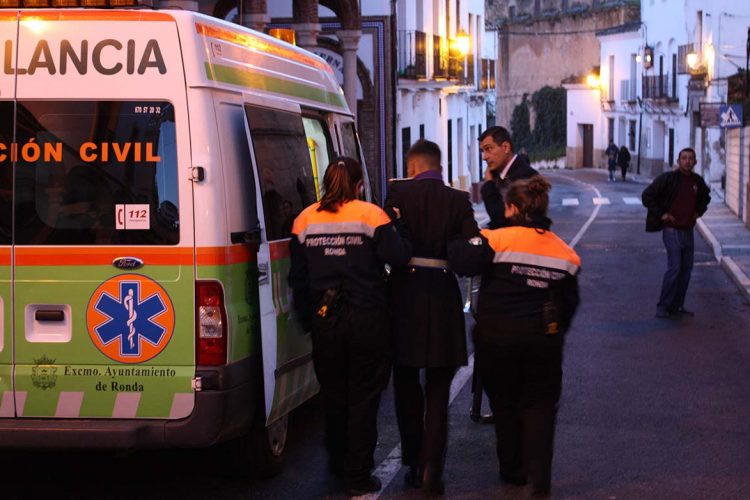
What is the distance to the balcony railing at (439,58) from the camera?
35.6 meters

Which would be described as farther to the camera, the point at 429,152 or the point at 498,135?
the point at 498,135

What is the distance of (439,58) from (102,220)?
30.5 m

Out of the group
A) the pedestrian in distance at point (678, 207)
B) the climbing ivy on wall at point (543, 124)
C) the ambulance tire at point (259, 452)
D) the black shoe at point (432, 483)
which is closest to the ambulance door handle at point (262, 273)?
the ambulance tire at point (259, 452)

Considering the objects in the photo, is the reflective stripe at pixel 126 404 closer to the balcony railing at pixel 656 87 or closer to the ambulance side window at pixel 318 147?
the ambulance side window at pixel 318 147

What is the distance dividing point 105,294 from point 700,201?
8.58 metres

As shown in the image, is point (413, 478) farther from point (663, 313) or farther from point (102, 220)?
point (663, 313)

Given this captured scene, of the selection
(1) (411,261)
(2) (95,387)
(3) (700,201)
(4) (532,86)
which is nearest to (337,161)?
(1) (411,261)

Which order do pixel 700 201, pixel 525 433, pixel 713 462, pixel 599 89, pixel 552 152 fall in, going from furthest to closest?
pixel 552 152, pixel 599 89, pixel 700 201, pixel 713 462, pixel 525 433

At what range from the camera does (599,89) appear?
67.1m

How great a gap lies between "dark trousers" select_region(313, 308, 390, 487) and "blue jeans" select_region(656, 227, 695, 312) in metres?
7.27

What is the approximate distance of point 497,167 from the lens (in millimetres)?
7836

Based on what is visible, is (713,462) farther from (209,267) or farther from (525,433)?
(209,267)

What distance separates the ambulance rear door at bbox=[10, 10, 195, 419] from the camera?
6.12 m

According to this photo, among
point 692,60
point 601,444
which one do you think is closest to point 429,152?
point 601,444
